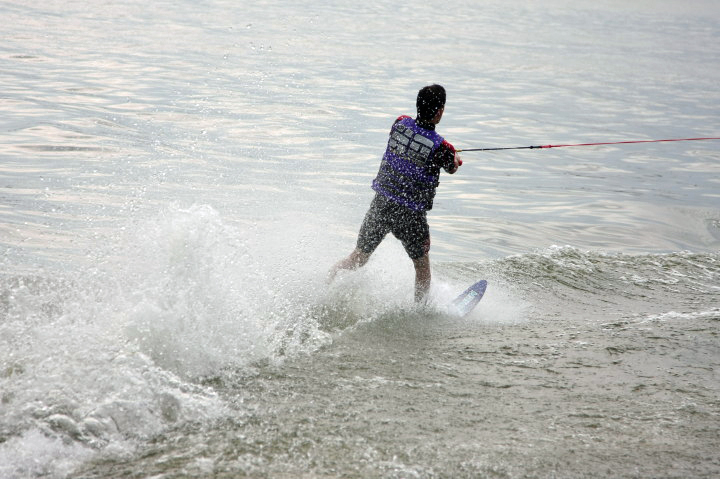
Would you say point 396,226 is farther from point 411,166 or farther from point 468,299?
point 468,299

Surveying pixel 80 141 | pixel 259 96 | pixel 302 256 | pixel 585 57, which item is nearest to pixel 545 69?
pixel 585 57

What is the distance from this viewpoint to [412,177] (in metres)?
6.46

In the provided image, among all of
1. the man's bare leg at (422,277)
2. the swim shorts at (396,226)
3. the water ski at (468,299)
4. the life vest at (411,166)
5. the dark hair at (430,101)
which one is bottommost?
the water ski at (468,299)

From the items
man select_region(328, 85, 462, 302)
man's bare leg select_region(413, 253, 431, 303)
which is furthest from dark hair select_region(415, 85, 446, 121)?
man's bare leg select_region(413, 253, 431, 303)

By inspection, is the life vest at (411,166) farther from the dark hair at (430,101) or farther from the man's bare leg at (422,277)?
the man's bare leg at (422,277)

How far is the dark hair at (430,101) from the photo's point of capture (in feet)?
20.5

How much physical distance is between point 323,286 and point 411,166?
138 centimetres

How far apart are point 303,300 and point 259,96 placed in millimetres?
12362

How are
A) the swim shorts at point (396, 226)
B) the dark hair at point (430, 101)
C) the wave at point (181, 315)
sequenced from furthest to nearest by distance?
Answer: the swim shorts at point (396, 226)
the dark hair at point (430, 101)
the wave at point (181, 315)

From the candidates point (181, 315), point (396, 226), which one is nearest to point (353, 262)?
point (396, 226)

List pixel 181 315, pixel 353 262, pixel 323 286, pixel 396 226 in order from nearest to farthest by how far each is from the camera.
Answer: pixel 181 315 < pixel 396 226 < pixel 353 262 < pixel 323 286

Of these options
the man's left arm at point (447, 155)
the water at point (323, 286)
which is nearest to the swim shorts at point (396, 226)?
the man's left arm at point (447, 155)

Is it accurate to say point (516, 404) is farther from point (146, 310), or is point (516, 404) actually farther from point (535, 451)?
point (146, 310)

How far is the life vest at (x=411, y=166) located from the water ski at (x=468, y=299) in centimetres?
97
